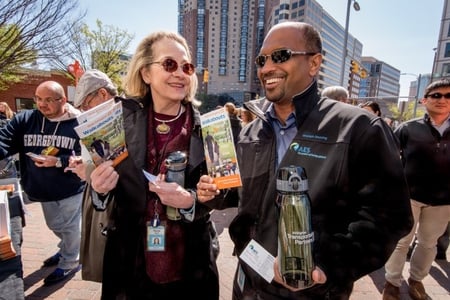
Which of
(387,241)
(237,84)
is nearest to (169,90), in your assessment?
(387,241)

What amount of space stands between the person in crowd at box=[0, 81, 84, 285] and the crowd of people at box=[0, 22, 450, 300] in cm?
150

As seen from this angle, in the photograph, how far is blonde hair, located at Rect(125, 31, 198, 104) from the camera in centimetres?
193

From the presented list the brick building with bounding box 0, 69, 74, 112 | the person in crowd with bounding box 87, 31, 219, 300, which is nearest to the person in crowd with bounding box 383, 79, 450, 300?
the person in crowd with bounding box 87, 31, 219, 300

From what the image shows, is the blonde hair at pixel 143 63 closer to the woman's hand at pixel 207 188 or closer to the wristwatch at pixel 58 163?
the woman's hand at pixel 207 188

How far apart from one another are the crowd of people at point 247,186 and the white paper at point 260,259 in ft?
0.10

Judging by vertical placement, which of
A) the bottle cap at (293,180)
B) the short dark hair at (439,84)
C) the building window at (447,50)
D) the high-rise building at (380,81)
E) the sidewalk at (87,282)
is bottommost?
the sidewalk at (87,282)

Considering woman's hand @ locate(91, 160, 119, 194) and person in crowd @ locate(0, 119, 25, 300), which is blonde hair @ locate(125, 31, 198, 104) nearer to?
woman's hand @ locate(91, 160, 119, 194)

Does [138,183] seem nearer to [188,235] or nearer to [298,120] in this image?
[188,235]

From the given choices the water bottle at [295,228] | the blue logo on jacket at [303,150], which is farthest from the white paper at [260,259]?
the blue logo on jacket at [303,150]

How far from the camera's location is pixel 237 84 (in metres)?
105

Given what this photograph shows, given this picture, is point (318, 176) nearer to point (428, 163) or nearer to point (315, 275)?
point (315, 275)

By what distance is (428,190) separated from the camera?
3109 mm

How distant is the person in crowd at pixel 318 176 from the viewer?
4.01 feet

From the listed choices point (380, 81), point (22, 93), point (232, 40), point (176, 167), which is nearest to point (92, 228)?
point (176, 167)
